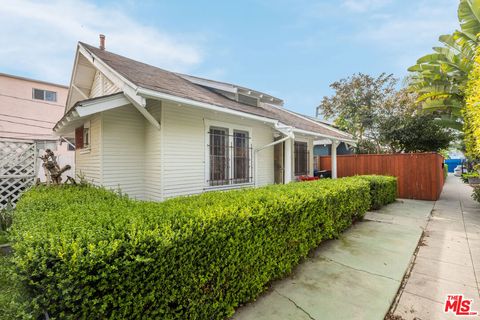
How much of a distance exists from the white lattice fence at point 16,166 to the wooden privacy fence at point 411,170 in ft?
46.3

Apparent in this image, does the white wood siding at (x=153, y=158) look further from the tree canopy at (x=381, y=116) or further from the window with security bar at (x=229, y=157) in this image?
the tree canopy at (x=381, y=116)

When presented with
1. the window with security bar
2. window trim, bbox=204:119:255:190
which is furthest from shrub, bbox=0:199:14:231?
the window with security bar

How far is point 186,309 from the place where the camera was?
2.12m

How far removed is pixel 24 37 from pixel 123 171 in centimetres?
989

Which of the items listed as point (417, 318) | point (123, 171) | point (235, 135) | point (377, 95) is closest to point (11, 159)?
point (123, 171)

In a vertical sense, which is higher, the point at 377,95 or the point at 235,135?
the point at 377,95

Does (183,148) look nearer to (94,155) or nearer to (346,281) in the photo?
(94,155)

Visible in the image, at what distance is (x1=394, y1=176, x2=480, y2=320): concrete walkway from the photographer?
2.72m

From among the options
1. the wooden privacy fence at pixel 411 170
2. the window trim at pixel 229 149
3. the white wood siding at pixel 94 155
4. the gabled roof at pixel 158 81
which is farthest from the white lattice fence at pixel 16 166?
the wooden privacy fence at pixel 411 170

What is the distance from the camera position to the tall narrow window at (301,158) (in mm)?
10500

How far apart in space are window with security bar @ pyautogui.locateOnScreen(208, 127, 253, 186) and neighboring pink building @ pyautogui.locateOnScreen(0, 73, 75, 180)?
9917 mm

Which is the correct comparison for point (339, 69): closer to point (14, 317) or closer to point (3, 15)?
point (3, 15)

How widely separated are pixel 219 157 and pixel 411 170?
9224mm

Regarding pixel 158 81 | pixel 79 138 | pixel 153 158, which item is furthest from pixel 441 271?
pixel 79 138
